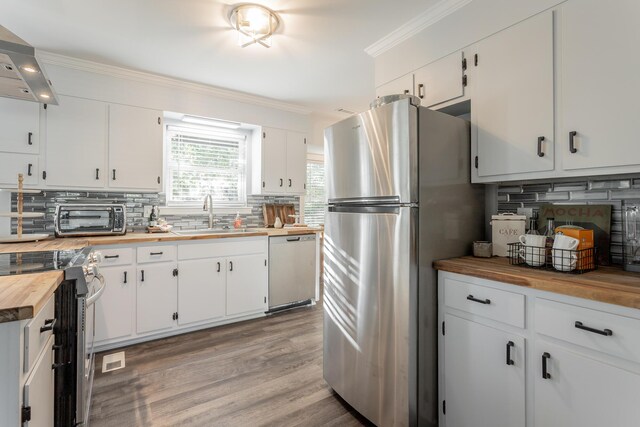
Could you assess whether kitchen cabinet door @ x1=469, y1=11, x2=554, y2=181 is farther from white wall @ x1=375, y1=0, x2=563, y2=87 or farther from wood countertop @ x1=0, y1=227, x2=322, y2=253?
wood countertop @ x1=0, y1=227, x2=322, y2=253

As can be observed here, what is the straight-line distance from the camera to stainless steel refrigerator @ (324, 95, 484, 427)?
5.11 feet

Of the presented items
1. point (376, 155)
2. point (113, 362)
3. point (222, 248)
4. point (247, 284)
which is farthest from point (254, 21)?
point (113, 362)

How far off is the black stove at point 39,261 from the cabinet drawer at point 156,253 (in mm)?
835

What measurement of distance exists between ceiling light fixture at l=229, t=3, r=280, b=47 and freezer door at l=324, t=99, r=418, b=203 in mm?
912

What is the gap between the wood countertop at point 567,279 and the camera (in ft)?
3.51

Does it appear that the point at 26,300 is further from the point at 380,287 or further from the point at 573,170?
the point at 573,170

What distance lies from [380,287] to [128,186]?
2682 mm

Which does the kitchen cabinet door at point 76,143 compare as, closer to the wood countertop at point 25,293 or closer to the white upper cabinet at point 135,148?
the white upper cabinet at point 135,148

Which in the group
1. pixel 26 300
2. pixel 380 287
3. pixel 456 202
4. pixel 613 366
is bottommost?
pixel 613 366

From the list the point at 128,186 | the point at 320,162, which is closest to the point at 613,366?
the point at 128,186

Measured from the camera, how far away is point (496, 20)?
5.84 feet

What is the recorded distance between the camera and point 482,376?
1.46 meters

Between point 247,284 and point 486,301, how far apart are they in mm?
2465

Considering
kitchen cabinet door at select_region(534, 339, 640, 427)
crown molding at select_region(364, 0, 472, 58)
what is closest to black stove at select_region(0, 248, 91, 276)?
kitchen cabinet door at select_region(534, 339, 640, 427)
